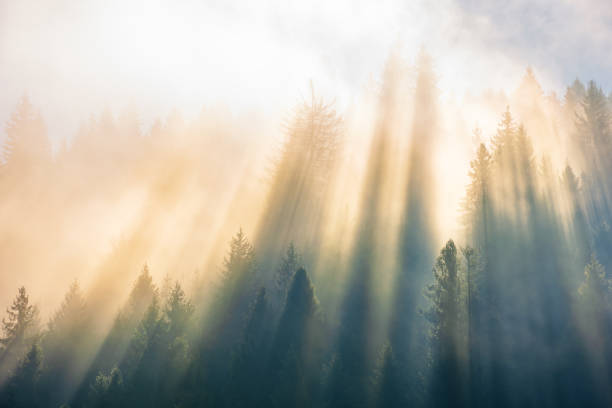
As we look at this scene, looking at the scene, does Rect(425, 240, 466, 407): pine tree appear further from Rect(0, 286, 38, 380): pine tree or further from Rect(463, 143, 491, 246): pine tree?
Rect(0, 286, 38, 380): pine tree

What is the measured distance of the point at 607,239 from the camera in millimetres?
37719

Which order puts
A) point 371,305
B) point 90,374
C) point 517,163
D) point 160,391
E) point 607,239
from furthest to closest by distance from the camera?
1. point 607,239
2. point 517,163
3. point 371,305
4. point 90,374
5. point 160,391

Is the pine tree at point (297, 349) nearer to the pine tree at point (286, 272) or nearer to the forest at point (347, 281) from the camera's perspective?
the forest at point (347, 281)

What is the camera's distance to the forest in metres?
24.8

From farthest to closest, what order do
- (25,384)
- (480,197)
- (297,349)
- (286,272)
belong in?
(480,197)
(286,272)
(25,384)
(297,349)

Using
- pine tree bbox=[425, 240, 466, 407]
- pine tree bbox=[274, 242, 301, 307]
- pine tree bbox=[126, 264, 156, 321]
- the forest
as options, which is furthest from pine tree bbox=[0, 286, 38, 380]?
pine tree bbox=[425, 240, 466, 407]

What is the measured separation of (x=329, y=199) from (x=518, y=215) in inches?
731

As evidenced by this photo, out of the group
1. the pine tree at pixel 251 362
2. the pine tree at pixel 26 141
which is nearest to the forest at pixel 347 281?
the pine tree at pixel 251 362

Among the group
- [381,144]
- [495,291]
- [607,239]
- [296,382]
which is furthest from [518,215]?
[296,382]

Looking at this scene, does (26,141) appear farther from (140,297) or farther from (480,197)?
(480,197)

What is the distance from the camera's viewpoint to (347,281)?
1314 inches

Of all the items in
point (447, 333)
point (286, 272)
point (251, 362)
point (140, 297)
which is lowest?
point (251, 362)

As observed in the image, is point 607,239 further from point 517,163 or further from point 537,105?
point 537,105

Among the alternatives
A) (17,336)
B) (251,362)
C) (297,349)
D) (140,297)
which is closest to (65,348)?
(17,336)
